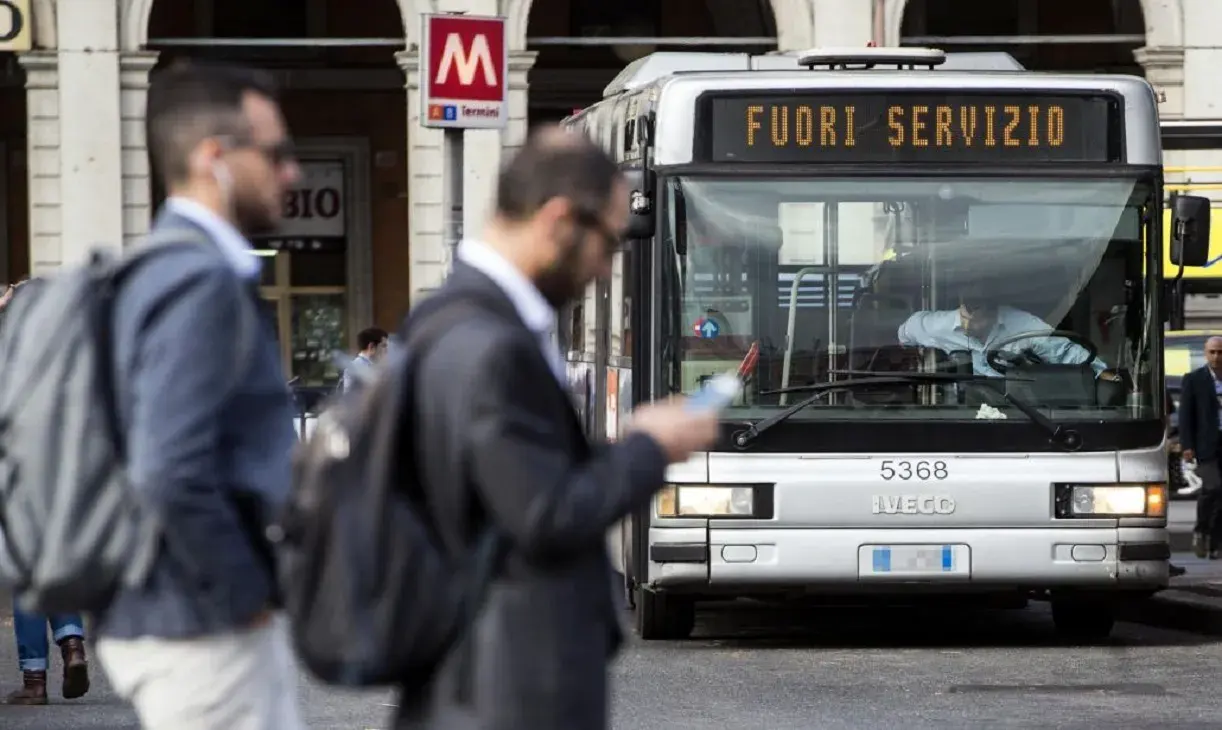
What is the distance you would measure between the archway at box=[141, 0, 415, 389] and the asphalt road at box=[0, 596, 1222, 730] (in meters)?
17.9

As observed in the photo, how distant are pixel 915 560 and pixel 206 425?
25.2 feet

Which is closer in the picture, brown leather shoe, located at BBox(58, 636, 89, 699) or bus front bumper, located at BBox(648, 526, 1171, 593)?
brown leather shoe, located at BBox(58, 636, 89, 699)

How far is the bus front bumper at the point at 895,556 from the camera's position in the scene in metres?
11.4

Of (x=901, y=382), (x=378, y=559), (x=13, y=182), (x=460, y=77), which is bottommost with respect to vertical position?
(x=901, y=382)

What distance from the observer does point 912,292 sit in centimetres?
1145

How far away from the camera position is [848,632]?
43.1ft

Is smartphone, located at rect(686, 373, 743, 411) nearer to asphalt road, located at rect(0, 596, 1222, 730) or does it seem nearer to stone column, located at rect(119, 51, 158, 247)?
asphalt road, located at rect(0, 596, 1222, 730)

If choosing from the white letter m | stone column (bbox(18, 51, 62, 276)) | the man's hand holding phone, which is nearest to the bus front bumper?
the white letter m

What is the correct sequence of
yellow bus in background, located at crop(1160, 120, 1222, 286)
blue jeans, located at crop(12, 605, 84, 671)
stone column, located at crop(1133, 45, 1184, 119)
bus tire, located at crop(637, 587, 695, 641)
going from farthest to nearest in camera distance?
stone column, located at crop(1133, 45, 1184, 119) < yellow bus in background, located at crop(1160, 120, 1222, 286) < bus tire, located at crop(637, 587, 695, 641) < blue jeans, located at crop(12, 605, 84, 671)

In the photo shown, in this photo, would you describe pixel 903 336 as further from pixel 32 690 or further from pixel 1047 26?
pixel 1047 26

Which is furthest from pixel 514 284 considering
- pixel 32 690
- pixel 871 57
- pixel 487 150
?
pixel 487 150

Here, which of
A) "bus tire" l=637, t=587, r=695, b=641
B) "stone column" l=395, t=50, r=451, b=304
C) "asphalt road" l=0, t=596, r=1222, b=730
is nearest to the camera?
"asphalt road" l=0, t=596, r=1222, b=730

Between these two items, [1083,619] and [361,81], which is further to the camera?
[361,81]

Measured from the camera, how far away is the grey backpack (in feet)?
13.4
